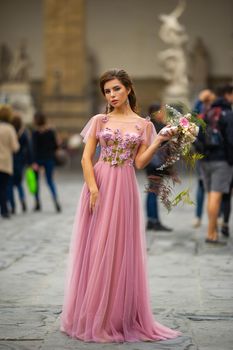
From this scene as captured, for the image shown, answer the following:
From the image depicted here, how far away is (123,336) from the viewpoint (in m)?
5.40

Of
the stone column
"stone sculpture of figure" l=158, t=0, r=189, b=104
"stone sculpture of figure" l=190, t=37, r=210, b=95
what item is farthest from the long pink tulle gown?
"stone sculpture of figure" l=190, t=37, r=210, b=95

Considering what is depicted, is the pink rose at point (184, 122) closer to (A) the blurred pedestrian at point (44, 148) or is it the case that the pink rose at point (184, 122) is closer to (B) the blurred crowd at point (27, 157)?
(B) the blurred crowd at point (27, 157)

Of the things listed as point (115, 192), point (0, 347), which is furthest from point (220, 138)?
point (0, 347)

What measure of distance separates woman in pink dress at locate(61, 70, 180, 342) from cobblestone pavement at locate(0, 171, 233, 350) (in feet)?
0.52

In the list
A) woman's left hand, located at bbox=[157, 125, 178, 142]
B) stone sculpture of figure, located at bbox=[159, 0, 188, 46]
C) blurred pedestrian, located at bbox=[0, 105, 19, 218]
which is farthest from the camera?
stone sculpture of figure, located at bbox=[159, 0, 188, 46]

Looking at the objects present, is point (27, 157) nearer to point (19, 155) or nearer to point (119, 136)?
point (19, 155)

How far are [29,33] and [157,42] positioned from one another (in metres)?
5.34

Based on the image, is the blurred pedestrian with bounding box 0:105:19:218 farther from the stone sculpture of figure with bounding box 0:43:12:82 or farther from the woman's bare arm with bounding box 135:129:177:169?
the stone sculpture of figure with bounding box 0:43:12:82

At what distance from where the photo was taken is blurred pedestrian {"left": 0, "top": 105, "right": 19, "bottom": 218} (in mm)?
12898

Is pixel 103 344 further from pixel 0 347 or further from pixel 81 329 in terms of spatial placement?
pixel 0 347

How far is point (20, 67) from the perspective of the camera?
33250 mm

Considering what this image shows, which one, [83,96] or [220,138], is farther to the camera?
[83,96]

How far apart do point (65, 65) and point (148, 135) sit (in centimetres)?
2741

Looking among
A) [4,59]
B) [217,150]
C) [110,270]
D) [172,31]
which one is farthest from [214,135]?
[4,59]
